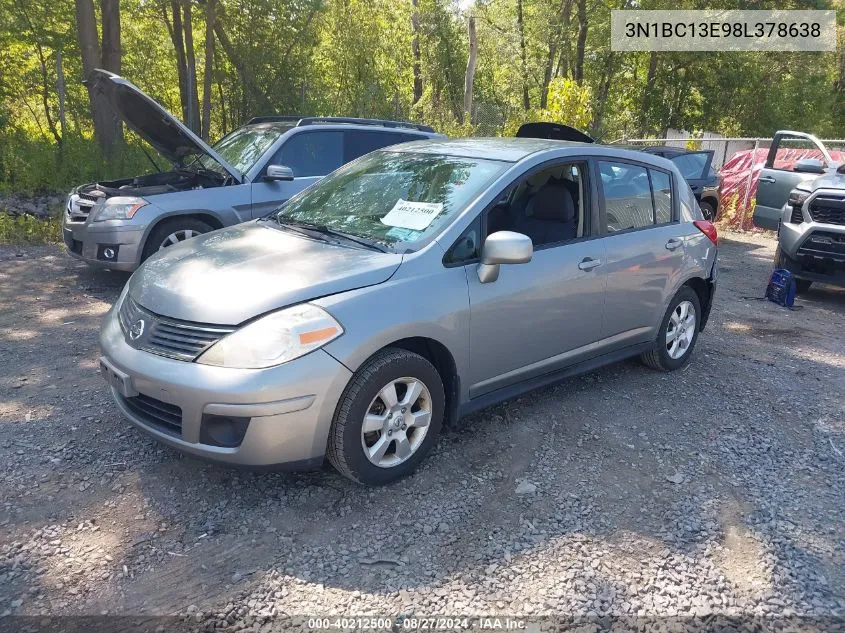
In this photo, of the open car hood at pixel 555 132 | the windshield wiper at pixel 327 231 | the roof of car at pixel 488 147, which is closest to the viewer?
the windshield wiper at pixel 327 231

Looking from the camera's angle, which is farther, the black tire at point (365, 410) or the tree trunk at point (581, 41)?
the tree trunk at point (581, 41)

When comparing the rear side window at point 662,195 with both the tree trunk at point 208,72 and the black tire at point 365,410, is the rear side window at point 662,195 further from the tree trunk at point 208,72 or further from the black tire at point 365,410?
the tree trunk at point 208,72

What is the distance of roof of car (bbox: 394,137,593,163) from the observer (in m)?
4.26

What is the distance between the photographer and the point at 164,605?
264cm

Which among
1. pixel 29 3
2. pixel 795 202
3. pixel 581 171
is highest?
pixel 29 3

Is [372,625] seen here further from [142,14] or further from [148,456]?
[142,14]

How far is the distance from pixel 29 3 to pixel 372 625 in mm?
15242

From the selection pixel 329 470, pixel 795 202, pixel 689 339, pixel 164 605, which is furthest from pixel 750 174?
pixel 164 605

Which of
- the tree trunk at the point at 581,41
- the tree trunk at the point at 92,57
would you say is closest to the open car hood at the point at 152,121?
the tree trunk at the point at 92,57

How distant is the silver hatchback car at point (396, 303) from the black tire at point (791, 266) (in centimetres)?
379

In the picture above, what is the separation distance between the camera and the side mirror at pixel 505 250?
3574 mm

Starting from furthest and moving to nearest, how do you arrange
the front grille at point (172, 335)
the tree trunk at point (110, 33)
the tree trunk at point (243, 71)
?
1. the tree trunk at point (243, 71)
2. the tree trunk at point (110, 33)
3. the front grille at point (172, 335)

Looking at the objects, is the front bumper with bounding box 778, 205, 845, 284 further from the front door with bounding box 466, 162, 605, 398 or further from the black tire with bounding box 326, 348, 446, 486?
the black tire with bounding box 326, 348, 446, 486

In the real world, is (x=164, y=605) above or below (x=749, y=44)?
below
